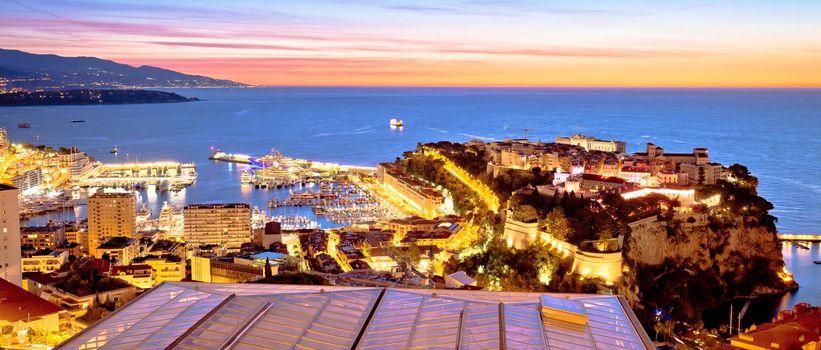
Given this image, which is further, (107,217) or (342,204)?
(342,204)

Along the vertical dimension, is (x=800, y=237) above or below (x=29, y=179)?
below

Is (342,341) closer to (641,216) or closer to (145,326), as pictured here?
(145,326)

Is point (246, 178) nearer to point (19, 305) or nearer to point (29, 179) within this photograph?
point (29, 179)

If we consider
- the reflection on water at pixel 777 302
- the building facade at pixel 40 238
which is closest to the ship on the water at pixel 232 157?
the building facade at pixel 40 238

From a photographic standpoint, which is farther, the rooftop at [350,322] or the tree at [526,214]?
the tree at [526,214]

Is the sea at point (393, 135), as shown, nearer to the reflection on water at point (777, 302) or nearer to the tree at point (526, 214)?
the reflection on water at point (777, 302)

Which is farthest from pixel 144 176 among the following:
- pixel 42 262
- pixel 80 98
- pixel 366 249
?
pixel 80 98

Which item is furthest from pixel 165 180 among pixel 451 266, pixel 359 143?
pixel 451 266
